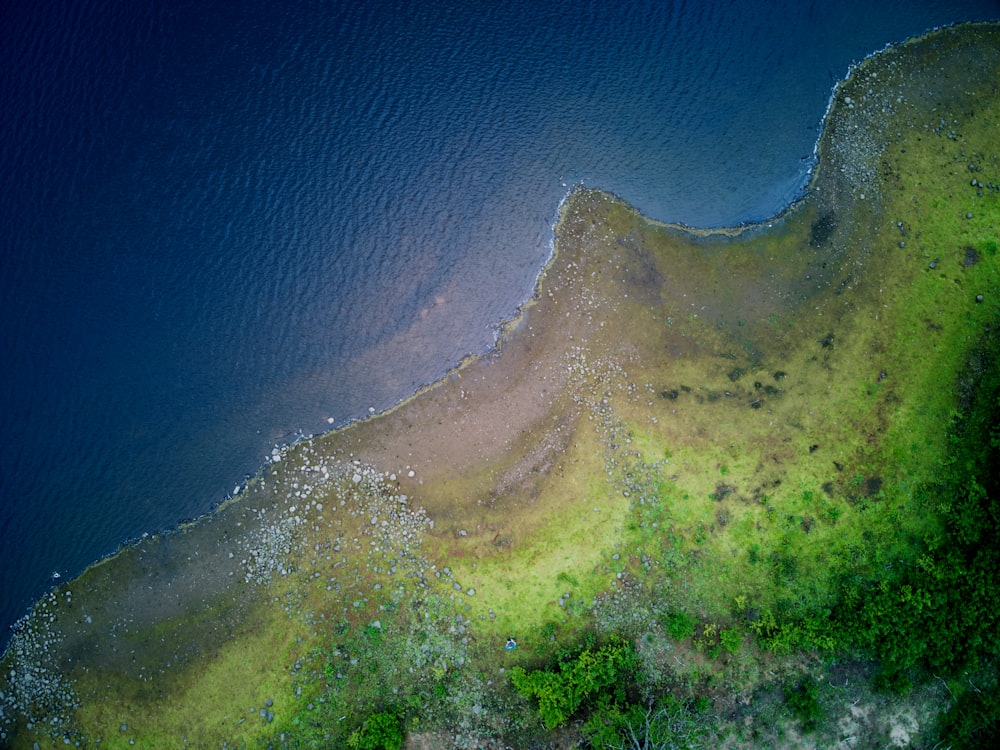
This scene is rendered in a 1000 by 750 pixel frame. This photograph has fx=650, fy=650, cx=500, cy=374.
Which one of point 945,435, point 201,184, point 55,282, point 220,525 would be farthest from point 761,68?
point 55,282

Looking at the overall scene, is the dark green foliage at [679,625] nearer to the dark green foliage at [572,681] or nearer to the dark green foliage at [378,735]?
the dark green foliage at [572,681]

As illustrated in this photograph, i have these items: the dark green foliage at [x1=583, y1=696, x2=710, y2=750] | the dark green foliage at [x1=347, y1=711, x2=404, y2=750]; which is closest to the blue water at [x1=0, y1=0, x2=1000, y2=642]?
the dark green foliage at [x1=347, y1=711, x2=404, y2=750]

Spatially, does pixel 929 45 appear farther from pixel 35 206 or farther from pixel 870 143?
pixel 35 206

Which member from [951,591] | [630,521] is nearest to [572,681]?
[630,521]

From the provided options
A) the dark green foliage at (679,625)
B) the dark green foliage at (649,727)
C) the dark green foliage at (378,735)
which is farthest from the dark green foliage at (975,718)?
the dark green foliage at (378,735)

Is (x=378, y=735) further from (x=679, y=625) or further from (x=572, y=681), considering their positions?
(x=679, y=625)
